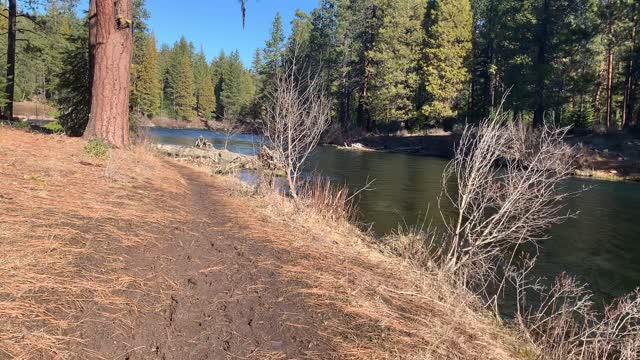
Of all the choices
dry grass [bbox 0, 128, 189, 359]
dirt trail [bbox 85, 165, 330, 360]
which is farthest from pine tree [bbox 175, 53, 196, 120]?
dirt trail [bbox 85, 165, 330, 360]

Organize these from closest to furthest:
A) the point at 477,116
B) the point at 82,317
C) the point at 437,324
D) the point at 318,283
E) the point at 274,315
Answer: the point at 82,317 < the point at 274,315 < the point at 437,324 < the point at 318,283 < the point at 477,116

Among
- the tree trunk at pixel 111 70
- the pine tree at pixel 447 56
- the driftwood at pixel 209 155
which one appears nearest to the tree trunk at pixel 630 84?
the pine tree at pixel 447 56

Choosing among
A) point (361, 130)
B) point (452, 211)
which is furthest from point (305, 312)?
point (361, 130)

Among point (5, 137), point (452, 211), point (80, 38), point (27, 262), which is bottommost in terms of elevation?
point (452, 211)

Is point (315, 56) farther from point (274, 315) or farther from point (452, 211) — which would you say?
point (274, 315)

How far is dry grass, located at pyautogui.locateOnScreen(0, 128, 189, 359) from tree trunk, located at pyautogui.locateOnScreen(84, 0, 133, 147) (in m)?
1.94

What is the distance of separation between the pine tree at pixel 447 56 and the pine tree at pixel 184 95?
58728 millimetres

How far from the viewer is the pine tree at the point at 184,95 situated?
91.2 metres

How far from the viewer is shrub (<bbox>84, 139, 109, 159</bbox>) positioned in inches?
337

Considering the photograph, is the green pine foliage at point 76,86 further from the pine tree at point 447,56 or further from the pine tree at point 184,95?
the pine tree at point 184,95

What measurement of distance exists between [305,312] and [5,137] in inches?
310

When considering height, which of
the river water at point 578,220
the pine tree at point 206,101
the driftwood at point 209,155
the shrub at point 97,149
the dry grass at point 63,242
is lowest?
the river water at point 578,220

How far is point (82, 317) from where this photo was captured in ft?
9.31

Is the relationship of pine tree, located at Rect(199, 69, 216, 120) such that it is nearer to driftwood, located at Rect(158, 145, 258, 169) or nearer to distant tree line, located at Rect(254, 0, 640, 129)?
distant tree line, located at Rect(254, 0, 640, 129)
